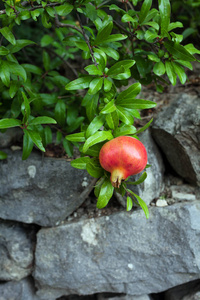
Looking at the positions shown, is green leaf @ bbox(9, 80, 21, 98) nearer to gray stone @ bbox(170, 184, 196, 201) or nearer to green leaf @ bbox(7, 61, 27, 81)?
green leaf @ bbox(7, 61, 27, 81)

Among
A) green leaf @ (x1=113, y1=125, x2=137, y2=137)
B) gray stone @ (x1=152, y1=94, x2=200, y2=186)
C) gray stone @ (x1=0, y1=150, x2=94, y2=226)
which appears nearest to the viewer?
green leaf @ (x1=113, y1=125, x2=137, y2=137)

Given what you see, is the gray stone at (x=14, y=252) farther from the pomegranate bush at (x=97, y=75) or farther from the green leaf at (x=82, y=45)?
the green leaf at (x=82, y=45)

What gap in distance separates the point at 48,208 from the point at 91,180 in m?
0.30

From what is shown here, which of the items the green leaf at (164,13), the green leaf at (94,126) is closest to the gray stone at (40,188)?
the green leaf at (94,126)

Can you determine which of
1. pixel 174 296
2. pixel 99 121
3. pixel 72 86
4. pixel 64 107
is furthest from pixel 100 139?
pixel 174 296

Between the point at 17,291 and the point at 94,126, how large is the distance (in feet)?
4.23

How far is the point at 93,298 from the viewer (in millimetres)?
1755

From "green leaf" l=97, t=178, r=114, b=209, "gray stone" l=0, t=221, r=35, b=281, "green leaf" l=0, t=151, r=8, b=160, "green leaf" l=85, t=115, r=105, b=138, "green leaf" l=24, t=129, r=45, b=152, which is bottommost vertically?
"gray stone" l=0, t=221, r=35, b=281

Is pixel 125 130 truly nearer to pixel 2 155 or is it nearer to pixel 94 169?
pixel 94 169

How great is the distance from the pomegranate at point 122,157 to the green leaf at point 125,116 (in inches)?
4.9

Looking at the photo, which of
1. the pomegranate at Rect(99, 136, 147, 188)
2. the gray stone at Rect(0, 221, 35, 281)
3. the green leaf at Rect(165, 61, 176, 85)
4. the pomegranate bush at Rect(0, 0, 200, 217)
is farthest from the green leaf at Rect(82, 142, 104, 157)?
the gray stone at Rect(0, 221, 35, 281)

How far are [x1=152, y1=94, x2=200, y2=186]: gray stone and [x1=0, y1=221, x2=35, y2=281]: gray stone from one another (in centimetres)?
99

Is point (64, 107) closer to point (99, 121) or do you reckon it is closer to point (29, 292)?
point (99, 121)

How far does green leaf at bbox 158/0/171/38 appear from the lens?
1.10 meters
